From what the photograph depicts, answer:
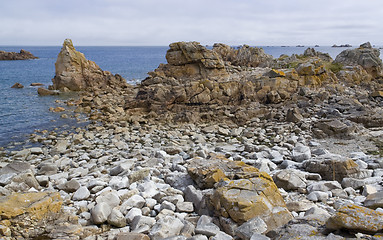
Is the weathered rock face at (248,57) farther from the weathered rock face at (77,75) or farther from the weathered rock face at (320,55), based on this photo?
the weathered rock face at (77,75)

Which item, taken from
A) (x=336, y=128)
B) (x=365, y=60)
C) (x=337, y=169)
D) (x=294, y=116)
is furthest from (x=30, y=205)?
(x=365, y=60)

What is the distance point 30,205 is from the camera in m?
6.54

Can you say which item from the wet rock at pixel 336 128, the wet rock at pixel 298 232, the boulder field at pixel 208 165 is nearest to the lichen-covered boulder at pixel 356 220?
the boulder field at pixel 208 165

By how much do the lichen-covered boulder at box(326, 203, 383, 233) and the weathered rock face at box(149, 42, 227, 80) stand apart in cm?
2751

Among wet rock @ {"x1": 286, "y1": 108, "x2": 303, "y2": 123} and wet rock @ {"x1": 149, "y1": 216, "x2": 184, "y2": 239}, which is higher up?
wet rock @ {"x1": 286, "y1": 108, "x2": 303, "y2": 123}

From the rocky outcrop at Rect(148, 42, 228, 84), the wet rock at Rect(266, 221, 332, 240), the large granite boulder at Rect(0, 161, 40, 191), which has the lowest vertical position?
the large granite boulder at Rect(0, 161, 40, 191)

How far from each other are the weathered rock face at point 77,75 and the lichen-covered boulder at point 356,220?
1435 inches

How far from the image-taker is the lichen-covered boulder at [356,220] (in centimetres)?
461

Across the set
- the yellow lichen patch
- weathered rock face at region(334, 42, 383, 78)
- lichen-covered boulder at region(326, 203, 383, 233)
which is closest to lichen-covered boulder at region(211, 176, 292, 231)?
lichen-covered boulder at region(326, 203, 383, 233)

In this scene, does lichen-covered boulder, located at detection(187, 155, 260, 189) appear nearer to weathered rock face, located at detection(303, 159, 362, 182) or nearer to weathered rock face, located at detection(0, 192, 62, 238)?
weathered rock face, located at detection(303, 159, 362, 182)

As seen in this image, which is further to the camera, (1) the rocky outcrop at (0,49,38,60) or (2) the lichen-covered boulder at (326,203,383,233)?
(1) the rocky outcrop at (0,49,38,60)

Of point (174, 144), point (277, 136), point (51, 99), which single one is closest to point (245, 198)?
point (174, 144)

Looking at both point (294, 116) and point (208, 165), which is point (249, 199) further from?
point (294, 116)

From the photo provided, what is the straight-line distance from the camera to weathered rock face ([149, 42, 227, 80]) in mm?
32594
